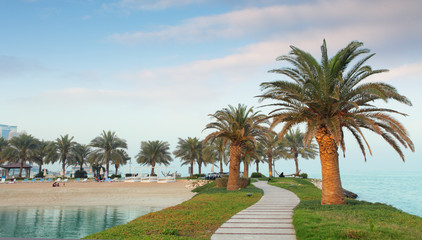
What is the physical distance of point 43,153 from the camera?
6494 cm

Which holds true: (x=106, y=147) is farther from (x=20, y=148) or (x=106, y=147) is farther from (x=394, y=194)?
(x=394, y=194)

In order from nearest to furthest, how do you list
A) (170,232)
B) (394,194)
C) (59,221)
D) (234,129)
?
(170,232) < (59,221) < (234,129) < (394,194)

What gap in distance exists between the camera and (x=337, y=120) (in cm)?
1401

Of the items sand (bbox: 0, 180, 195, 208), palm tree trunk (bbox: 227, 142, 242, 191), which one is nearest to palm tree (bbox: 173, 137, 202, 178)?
sand (bbox: 0, 180, 195, 208)

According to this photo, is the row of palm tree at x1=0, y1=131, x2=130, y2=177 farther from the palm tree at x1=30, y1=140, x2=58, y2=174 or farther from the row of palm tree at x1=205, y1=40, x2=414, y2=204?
the row of palm tree at x1=205, y1=40, x2=414, y2=204

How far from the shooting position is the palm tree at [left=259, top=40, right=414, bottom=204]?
568 inches

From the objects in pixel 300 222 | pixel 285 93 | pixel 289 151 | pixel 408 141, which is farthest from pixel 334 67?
pixel 289 151

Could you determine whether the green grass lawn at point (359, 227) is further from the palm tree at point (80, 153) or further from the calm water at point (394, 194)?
the palm tree at point (80, 153)

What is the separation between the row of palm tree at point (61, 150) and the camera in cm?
5894

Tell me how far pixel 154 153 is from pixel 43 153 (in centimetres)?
2497

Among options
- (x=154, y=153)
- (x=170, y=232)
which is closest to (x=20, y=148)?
(x=154, y=153)

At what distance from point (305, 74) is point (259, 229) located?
9.95 metres

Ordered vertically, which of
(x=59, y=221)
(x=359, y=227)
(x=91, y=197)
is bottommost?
(x=91, y=197)

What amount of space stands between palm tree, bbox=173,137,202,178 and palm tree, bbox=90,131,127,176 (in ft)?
42.3
